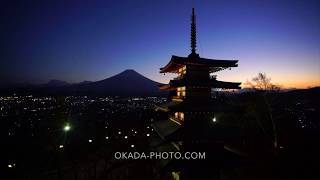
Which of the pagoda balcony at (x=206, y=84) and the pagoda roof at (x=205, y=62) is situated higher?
the pagoda roof at (x=205, y=62)

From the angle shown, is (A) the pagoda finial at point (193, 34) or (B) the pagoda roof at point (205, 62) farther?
(A) the pagoda finial at point (193, 34)

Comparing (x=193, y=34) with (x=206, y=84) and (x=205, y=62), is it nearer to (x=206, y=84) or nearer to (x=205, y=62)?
(x=205, y=62)

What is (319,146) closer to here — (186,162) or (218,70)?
(218,70)

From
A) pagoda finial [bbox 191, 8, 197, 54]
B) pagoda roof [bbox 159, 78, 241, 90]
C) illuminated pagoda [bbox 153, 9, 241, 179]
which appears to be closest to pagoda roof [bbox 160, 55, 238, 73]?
illuminated pagoda [bbox 153, 9, 241, 179]

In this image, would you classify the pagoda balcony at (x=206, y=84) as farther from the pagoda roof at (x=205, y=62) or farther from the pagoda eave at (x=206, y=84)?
the pagoda roof at (x=205, y=62)

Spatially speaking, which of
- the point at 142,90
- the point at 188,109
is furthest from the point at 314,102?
the point at 142,90

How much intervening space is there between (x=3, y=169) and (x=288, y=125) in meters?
31.6

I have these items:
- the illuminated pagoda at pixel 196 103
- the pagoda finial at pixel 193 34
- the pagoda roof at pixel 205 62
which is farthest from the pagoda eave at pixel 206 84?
the pagoda finial at pixel 193 34

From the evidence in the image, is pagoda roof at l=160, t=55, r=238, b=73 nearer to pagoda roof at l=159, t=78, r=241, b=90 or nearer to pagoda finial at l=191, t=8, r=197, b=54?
pagoda finial at l=191, t=8, r=197, b=54

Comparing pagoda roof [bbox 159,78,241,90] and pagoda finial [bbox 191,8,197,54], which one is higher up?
pagoda finial [bbox 191,8,197,54]

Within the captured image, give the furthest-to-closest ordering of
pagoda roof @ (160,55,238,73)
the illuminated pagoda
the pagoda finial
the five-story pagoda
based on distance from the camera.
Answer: the pagoda finial
pagoda roof @ (160,55,238,73)
the five-story pagoda
the illuminated pagoda

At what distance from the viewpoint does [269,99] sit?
923 inches

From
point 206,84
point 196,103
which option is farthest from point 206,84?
point 196,103

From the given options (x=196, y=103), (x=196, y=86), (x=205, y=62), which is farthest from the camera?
(x=205, y=62)
